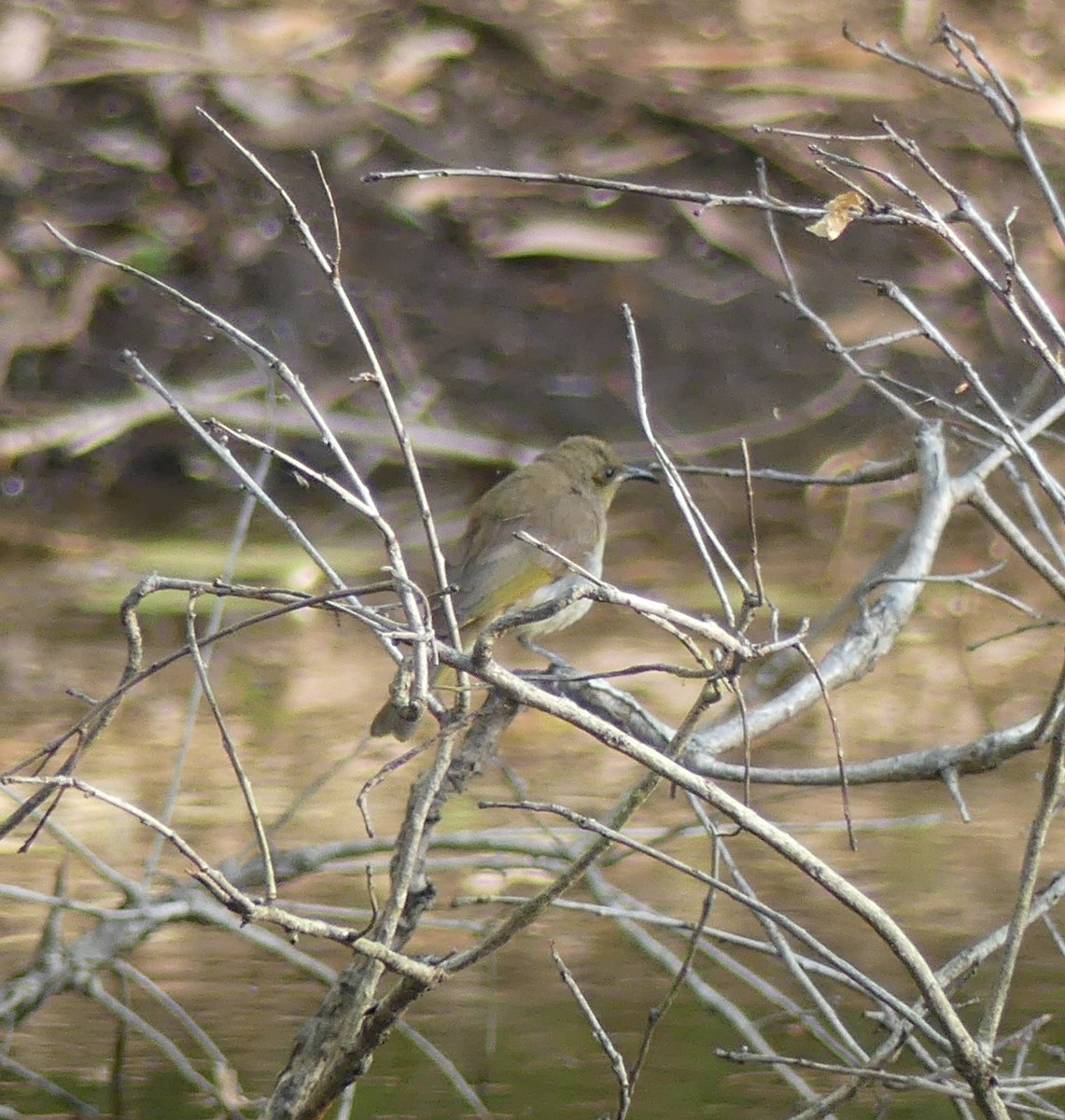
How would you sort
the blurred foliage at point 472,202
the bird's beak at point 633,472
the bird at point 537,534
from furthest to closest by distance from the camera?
1. the blurred foliage at point 472,202
2. the bird's beak at point 633,472
3. the bird at point 537,534

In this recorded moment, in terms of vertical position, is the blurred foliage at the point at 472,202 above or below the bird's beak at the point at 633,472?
below

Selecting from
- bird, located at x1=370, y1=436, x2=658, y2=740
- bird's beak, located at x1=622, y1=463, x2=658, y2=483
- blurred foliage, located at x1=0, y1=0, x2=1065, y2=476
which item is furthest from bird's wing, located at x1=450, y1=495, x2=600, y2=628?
blurred foliage, located at x1=0, y1=0, x2=1065, y2=476

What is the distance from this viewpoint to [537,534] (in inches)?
232

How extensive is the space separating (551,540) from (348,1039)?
2.95m

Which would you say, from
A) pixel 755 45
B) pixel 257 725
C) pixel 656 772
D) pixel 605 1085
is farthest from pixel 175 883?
pixel 755 45

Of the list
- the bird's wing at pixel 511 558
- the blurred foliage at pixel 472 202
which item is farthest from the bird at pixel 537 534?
the blurred foliage at pixel 472 202

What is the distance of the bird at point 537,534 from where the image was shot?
567 centimetres

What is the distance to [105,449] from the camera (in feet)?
30.9

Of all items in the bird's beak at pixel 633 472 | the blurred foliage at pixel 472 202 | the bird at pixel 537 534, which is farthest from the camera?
the blurred foliage at pixel 472 202

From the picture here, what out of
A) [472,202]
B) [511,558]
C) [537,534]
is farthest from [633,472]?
[472,202]

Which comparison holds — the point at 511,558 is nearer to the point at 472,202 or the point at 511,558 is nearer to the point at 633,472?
the point at 633,472

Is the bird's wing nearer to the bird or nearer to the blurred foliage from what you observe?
the bird

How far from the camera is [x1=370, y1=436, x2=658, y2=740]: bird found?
567 centimetres

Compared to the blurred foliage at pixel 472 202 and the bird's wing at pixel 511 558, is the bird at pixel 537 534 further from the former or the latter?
the blurred foliage at pixel 472 202
